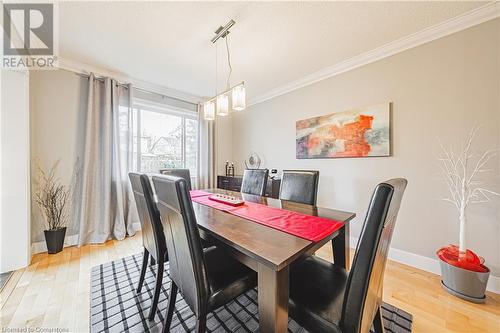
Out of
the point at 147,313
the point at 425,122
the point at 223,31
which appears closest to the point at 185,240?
the point at 147,313

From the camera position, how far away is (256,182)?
2.56 m

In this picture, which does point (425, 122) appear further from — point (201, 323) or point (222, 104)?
point (201, 323)

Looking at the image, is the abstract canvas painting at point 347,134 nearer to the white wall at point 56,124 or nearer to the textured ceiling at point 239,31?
the textured ceiling at point 239,31

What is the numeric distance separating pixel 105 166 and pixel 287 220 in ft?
8.94

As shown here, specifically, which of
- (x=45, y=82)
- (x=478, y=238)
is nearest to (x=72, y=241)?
(x=45, y=82)

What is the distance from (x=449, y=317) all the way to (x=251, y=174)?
213 centimetres

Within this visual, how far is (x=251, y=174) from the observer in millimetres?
2670

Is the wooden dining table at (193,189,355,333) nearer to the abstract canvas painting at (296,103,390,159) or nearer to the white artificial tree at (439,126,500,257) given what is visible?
the white artificial tree at (439,126,500,257)

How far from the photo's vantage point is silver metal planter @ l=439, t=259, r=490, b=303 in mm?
1529

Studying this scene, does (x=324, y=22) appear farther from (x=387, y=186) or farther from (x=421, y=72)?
(x=387, y=186)

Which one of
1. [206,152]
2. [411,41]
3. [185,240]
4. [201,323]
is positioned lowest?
[201,323]

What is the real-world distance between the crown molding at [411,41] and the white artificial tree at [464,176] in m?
0.96

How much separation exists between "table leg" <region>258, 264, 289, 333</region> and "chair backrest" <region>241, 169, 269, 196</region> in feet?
5.30

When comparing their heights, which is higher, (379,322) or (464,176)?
(464,176)
